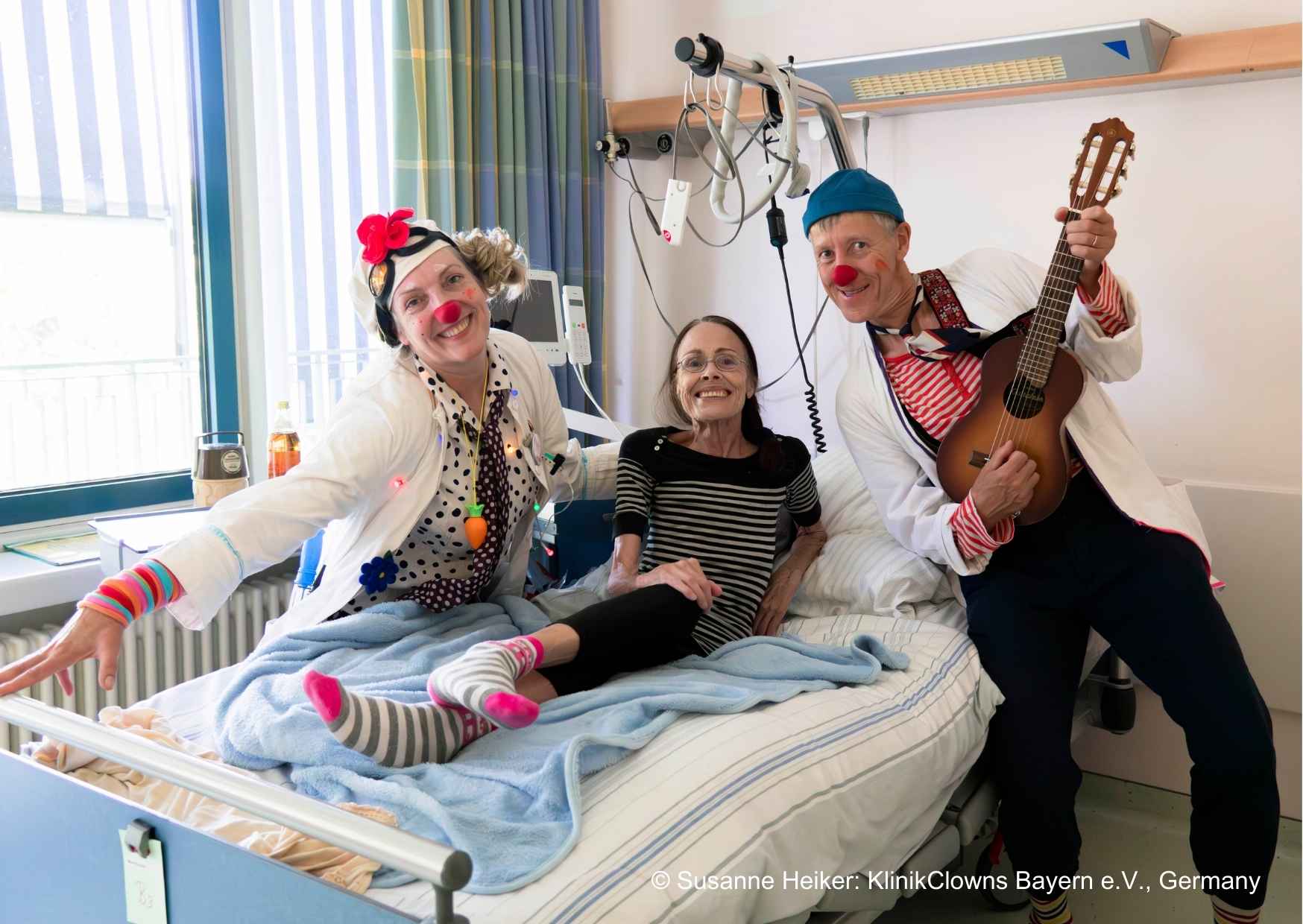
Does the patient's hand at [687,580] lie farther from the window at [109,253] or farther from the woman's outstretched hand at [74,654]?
the window at [109,253]

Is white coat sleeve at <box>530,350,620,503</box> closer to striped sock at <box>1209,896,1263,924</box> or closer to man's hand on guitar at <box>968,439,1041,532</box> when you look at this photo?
man's hand on guitar at <box>968,439,1041,532</box>

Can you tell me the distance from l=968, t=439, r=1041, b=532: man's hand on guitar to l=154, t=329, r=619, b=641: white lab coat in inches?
31.5

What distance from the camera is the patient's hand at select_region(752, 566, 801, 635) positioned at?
221 centimetres

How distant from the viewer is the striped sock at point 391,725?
1.39m

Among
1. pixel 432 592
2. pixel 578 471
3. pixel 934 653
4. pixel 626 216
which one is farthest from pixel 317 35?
pixel 934 653

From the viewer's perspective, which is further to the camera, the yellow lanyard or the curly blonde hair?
the curly blonde hair

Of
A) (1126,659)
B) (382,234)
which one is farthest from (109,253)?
(1126,659)

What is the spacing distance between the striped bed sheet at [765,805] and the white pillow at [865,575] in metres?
0.21

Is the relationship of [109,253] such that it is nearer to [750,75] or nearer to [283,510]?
[283,510]

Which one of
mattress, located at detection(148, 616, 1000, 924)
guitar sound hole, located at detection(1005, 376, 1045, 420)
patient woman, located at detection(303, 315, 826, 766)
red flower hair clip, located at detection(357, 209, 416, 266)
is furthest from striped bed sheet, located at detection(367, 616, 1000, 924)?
red flower hair clip, located at detection(357, 209, 416, 266)

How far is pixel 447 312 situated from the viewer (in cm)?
191

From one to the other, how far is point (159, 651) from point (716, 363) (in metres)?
1.38

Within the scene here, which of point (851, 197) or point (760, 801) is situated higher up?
point (851, 197)

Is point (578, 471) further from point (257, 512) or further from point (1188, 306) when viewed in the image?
point (1188, 306)
